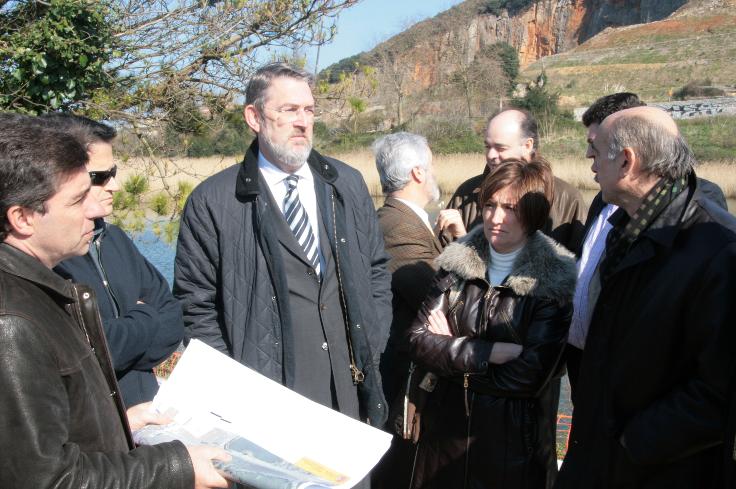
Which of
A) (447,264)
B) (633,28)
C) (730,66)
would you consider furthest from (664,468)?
(633,28)

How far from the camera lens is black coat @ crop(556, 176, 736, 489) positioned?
1.91 m

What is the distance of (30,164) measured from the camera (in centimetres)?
152

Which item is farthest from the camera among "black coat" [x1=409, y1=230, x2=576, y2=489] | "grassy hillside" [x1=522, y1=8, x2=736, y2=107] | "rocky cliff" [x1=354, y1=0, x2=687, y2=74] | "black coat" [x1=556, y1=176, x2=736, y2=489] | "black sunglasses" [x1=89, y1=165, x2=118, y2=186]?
"rocky cliff" [x1=354, y1=0, x2=687, y2=74]

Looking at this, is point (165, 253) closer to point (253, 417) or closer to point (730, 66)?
point (253, 417)

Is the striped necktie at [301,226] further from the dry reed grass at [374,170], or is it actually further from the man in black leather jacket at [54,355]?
the dry reed grass at [374,170]

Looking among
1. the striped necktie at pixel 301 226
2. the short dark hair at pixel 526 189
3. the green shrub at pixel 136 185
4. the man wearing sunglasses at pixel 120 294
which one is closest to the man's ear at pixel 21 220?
the man wearing sunglasses at pixel 120 294

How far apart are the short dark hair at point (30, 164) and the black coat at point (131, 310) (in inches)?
30.1

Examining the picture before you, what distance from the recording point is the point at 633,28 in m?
56.6

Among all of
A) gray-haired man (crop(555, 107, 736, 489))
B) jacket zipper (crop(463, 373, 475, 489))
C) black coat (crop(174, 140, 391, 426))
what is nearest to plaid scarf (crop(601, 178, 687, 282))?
gray-haired man (crop(555, 107, 736, 489))

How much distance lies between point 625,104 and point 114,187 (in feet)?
8.17

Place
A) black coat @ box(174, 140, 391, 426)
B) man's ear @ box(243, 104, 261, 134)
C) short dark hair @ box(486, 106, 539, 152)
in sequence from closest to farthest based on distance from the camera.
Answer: black coat @ box(174, 140, 391, 426) < man's ear @ box(243, 104, 261, 134) < short dark hair @ box(486, 106, 539, 152)

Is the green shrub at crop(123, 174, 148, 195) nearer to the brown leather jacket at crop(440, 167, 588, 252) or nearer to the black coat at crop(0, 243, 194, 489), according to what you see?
the brown leather jacket at crop(440, 167, 588, 252)

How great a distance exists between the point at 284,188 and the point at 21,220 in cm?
154

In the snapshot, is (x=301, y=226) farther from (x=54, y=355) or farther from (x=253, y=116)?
(x=54, y=355)
